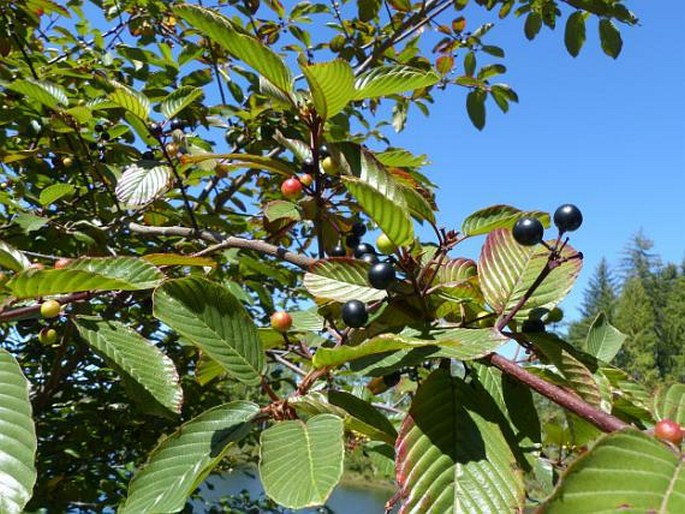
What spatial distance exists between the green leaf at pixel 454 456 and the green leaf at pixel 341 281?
0.19 m

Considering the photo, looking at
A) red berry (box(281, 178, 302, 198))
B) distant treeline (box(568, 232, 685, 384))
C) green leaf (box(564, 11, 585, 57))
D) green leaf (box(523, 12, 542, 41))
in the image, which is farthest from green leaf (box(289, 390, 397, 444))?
distant treeline (box(568, 232, 685, 384))

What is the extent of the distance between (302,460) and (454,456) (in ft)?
0.60

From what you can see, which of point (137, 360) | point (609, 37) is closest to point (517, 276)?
point (137, 360)

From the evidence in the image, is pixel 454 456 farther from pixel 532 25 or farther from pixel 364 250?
pixel 532 25

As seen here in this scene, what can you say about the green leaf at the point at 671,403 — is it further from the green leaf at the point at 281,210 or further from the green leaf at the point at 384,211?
the green leaf at the point at 281,210

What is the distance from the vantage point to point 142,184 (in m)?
1.40

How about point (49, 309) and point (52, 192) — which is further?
point (52, 192)

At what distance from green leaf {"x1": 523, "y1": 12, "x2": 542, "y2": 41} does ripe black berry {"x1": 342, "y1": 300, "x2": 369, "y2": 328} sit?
2.32m

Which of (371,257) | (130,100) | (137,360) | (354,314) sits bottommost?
(137,360)

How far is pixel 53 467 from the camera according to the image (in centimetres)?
259

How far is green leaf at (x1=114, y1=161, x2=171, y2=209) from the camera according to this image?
1.38 meters

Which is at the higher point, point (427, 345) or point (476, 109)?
point (476, 109)

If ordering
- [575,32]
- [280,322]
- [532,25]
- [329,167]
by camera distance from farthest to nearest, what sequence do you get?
[532,25]
[575,32]
[329,167]
[280,322]

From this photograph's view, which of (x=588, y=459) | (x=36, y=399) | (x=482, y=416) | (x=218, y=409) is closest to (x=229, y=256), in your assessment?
(x=36, y=399)
